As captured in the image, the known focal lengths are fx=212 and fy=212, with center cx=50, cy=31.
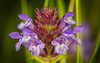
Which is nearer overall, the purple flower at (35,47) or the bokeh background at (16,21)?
the purple flower at (35,47)

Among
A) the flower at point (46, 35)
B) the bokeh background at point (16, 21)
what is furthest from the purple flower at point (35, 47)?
the bokeh background at point (16, 21)

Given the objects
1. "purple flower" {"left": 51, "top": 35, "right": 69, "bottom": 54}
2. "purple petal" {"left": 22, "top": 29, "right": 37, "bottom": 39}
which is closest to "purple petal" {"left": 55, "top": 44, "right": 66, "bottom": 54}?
"purple flower" {"left": 51, "top": 35, "right": 69, "bottom": 54}

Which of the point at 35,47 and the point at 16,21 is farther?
the point at 16,21

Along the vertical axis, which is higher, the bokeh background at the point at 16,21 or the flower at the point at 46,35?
the flower at the point at 46,35

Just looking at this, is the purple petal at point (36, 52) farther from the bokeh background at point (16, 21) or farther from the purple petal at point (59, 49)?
the bokeh background at point (16, 21)

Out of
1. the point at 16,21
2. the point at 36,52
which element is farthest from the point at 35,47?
the point at 16,21

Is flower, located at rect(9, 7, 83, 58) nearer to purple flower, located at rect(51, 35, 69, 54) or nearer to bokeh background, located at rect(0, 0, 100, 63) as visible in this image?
purple flower, located at rect(51, 35, 69, 54)

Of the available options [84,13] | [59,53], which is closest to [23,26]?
[59,53]

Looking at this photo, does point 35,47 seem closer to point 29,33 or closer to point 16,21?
point 29,33

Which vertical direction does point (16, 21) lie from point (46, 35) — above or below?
below
